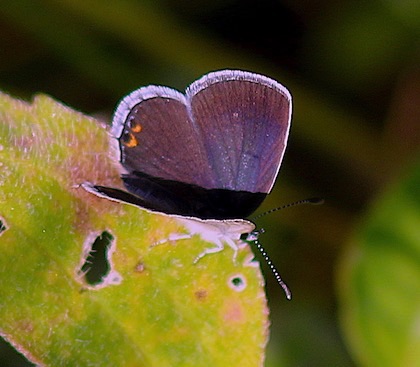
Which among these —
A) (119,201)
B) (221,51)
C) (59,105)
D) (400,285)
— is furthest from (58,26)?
(400,285)

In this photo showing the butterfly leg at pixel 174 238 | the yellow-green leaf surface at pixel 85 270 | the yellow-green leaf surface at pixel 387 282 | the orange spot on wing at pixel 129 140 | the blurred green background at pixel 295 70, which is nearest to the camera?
the yellow-green leaf surface at pixel 85 270

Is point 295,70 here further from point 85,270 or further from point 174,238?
point 85,270

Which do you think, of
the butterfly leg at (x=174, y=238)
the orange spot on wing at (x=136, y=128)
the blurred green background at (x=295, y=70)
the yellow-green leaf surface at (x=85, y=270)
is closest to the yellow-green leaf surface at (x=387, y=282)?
the blurred green background at (x=295, y=70)

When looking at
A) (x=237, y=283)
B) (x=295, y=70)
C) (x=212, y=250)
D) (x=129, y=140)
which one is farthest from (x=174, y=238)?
(x=295, y=70)

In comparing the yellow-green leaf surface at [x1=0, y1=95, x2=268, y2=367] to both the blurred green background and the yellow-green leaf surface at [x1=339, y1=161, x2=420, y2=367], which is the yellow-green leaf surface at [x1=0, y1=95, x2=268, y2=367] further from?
the blurred green background

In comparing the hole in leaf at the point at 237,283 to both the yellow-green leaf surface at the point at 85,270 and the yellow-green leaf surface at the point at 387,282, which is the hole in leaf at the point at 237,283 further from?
the yellow-green leaf surface at the point at 387,282

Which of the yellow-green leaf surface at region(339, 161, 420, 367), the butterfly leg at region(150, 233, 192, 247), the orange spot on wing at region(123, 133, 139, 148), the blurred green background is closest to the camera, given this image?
the butterfly leg at region(150, 233, 192, 247)

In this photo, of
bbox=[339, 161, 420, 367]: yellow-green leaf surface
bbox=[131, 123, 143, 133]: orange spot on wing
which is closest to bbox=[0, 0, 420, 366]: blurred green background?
bbox=[339, 161, 420, 367]: yellow-green leaf surface
